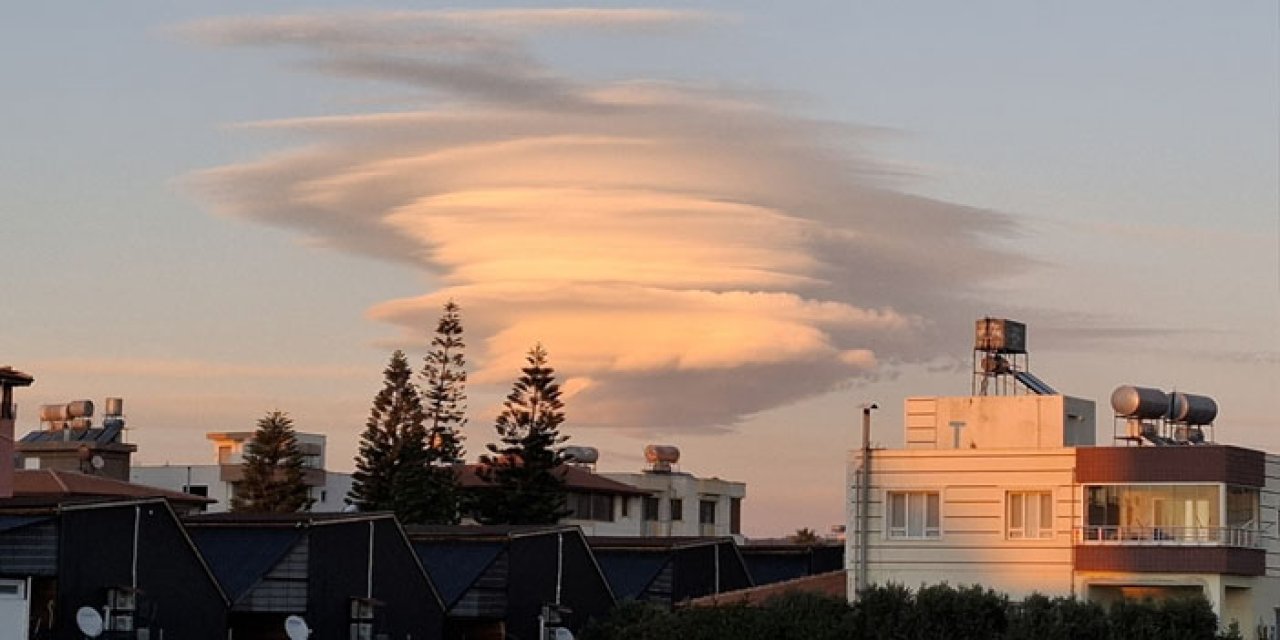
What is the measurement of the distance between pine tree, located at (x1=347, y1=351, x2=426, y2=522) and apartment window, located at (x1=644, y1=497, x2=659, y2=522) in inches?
955

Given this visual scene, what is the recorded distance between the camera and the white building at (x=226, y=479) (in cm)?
12169

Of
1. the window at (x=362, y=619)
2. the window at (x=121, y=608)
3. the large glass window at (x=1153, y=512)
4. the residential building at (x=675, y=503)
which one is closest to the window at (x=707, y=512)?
the residential building at (x=675, y=503)

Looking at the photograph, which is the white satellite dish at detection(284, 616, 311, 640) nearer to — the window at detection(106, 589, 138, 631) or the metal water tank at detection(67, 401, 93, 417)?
the window at detection(106, 589, 138, 631)

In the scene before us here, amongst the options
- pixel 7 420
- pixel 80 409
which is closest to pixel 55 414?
pixel 80 409

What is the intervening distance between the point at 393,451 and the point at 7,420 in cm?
4032

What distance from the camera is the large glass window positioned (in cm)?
6247

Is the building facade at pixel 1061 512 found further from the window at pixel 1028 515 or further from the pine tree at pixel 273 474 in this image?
the pine tree at pixel 273 474

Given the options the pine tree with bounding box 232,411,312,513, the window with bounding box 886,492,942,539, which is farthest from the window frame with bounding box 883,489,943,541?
the pine tree with bounding box 232,411,312,513

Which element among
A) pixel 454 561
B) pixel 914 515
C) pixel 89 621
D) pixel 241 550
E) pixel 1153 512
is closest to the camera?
pixel 89 621

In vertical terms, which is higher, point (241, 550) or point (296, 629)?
point (241, 550)

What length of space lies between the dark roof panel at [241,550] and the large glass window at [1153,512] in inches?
822

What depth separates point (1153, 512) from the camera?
2488 inches

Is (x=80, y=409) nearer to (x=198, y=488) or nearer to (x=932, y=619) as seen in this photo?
(x=198, y=488)

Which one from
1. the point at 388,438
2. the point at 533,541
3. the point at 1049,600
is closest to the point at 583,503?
the point at 388,438
